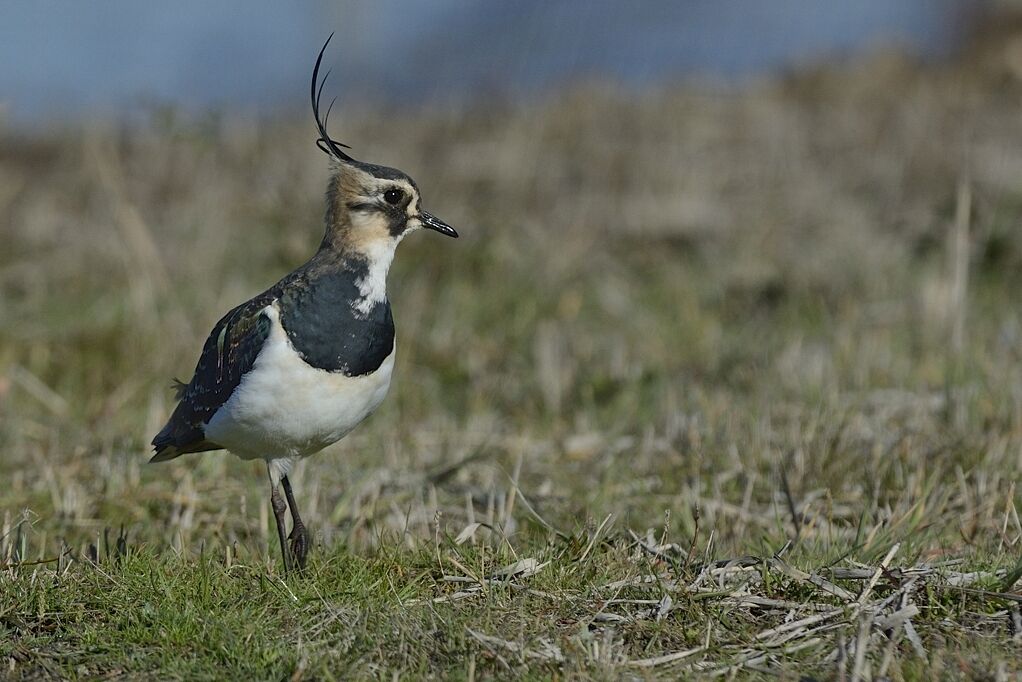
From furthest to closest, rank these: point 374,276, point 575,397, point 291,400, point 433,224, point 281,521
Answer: point 575,397 → point 433,224 → point 374,276 → point 281,521 → point 291,400

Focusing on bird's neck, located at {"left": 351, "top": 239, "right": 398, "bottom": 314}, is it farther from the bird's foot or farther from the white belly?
the bird's foot

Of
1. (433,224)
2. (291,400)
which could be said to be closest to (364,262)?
(433,224)

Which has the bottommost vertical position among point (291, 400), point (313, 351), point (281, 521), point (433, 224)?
point (281, 521)

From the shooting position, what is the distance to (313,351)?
4055 millimetres

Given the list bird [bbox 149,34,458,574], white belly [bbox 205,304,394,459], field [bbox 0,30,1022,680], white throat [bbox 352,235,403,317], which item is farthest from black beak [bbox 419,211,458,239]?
field [bbox 0,30,1022,680]

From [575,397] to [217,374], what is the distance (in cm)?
287

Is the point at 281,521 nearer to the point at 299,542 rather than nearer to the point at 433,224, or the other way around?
the point at 299,542

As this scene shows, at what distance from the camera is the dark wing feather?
4199 mm

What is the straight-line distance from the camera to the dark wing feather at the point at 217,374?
420cm

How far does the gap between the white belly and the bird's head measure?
1.36ft

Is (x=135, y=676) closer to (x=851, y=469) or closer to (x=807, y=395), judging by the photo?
(x=851, y=469)

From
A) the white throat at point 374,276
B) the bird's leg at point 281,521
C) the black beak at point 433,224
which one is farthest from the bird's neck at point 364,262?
the bird's leg at point 281,521

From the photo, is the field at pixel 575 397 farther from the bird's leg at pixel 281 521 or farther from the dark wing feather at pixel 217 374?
the dark wing feather at pixel 217 374

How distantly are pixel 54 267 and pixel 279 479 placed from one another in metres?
5.52
